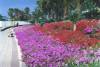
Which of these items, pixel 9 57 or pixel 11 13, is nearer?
pixel 9 57

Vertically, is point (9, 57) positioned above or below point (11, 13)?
above

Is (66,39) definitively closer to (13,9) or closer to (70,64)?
(70,64)

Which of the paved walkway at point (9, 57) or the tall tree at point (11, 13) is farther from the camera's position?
the tall tree at point (11, 13)

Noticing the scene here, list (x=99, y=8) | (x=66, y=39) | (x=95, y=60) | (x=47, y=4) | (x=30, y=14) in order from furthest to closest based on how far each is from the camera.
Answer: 1. (x=30, y=14)
2. (x=47, y=4)
3. (x=99, y=8)
4. (x=66, y=39)
5. (x=95, y=60)

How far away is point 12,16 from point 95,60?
100591 millimetres

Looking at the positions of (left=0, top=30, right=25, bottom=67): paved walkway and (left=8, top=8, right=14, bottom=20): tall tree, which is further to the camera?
(left=8, top=8, right=14, bottom=20): tall tree

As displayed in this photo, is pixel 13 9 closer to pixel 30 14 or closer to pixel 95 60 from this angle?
pixel 30 14

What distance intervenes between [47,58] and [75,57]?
0.80 m

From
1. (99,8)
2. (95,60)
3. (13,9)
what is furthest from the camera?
(13,9)

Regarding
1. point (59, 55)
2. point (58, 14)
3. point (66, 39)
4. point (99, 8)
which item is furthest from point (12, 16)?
point (59, 55)

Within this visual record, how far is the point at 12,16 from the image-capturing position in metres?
110

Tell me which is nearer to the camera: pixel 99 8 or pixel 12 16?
pixel 99 8

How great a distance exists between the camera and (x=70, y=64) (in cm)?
1002

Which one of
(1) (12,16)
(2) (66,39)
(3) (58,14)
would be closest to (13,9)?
(1) (12,16)
